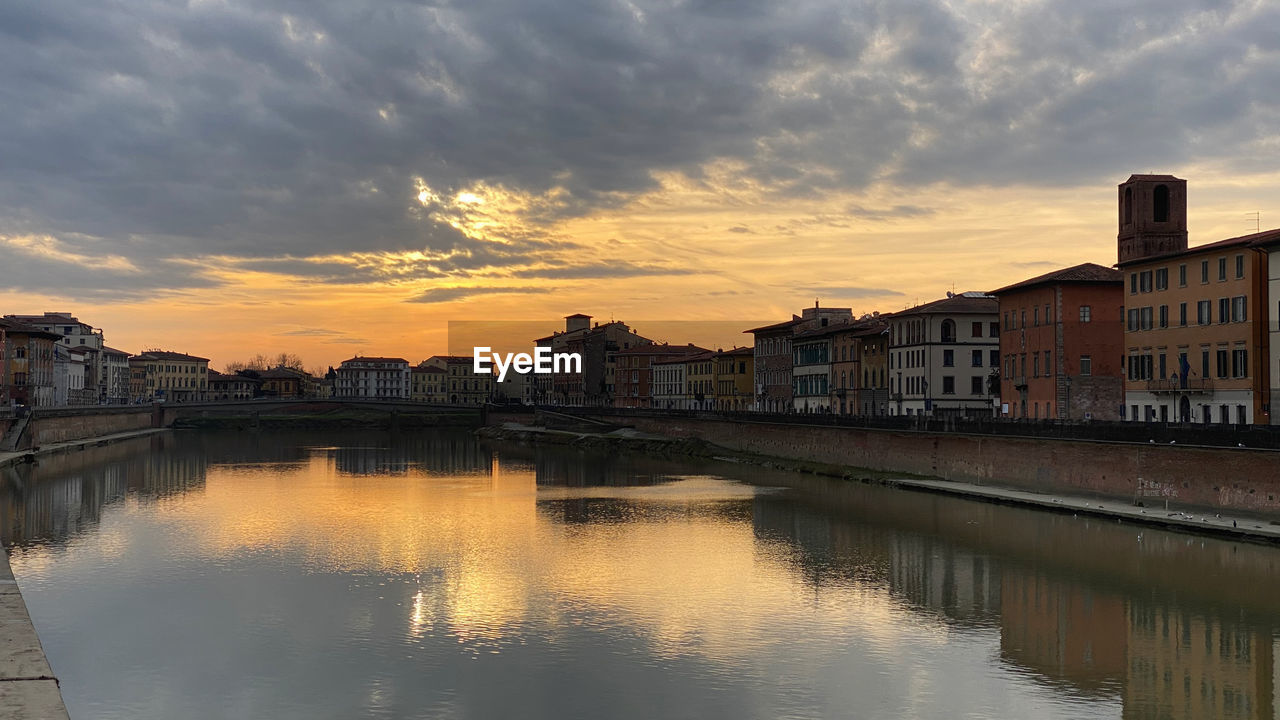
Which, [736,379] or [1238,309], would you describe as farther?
[736,379]

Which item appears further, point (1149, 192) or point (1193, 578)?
point (1149, 192)

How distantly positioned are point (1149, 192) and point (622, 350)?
12219 centimetres

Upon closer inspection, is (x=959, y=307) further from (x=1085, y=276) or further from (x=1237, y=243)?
(x=1237, y=243)

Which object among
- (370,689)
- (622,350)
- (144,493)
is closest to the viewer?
(370,689)

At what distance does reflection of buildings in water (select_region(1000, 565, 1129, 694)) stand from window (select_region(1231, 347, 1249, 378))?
21459 mm

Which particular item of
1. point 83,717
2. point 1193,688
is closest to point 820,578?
point 1193,688

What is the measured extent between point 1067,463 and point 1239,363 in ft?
28.4

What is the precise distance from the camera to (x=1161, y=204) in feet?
234

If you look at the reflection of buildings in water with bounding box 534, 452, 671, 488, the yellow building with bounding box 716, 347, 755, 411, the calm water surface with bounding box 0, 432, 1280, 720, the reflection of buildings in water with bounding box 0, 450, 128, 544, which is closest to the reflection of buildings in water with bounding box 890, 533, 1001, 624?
the calm water surface with bounding box 0, 432, 1280, 720

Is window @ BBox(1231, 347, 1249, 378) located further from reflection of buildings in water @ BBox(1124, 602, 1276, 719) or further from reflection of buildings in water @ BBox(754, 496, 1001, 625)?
reflection of buildings in water @ BBox(1124, 602, 1276, 719)

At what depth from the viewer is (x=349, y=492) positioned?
70062mm

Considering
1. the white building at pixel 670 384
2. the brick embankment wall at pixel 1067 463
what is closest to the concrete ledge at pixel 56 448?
the brick embankment wall at pixel 1067 463

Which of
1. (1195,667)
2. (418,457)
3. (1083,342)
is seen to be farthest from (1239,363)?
(418,457)

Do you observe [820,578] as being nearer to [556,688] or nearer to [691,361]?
[556,688]
